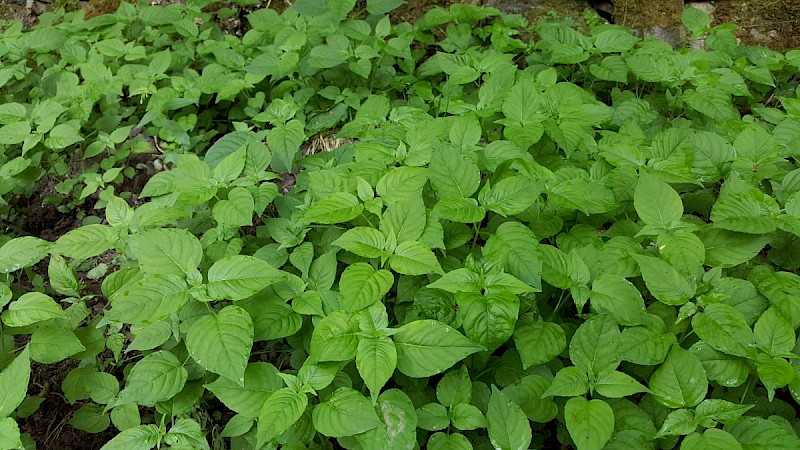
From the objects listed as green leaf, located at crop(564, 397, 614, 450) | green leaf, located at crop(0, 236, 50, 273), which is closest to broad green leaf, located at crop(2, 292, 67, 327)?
green leaf, located at crop(0, 236, 50, 273)

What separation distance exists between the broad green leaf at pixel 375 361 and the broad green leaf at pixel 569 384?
1.69 ft

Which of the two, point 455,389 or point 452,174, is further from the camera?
point 452,174

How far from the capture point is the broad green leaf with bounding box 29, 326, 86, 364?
81.5 inches

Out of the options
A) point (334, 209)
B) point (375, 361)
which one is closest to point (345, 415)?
point (375, 361)

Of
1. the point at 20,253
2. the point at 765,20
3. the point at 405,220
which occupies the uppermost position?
the point at 765,20

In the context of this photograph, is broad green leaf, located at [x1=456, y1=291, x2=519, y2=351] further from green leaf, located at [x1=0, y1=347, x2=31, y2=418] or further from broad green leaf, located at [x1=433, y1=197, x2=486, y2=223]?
green leaf, located at [x1=0, y1=347, x2=31, y2=418]

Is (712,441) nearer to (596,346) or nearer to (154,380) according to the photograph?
(596,346)

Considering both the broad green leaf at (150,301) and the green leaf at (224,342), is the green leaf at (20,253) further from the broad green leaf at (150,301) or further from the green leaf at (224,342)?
the green leaf at (224,342)

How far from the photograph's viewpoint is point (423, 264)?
1995 mm

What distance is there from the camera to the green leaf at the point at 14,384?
176 cm

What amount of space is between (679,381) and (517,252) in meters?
0.68

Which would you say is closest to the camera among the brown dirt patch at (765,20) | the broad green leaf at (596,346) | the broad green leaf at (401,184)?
the broad green leaf at (596,346)

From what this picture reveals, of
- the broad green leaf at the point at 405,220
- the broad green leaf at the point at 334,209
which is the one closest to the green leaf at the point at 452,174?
the broad green leaf at the point at 405,220

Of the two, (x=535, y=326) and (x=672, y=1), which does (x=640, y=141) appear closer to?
(x=535, y=326)
